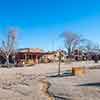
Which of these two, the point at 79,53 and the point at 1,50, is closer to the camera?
the point at 1,50

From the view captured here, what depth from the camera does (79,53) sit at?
11544 centimetres

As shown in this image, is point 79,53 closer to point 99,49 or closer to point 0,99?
point 99,49

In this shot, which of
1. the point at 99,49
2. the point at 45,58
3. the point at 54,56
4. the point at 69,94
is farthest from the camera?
the point at 99,49

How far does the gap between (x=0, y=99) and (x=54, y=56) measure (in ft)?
250

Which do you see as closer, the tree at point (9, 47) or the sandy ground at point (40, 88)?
the sandy ground at point (40, 88)

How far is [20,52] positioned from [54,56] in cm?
1139

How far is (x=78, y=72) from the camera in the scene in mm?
31812

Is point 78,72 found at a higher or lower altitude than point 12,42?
lower

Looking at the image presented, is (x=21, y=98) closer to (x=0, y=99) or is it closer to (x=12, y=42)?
(x=0, y=99)

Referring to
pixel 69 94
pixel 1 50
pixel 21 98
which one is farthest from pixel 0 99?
pixel 1 50

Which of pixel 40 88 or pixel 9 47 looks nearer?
pixel 40 88

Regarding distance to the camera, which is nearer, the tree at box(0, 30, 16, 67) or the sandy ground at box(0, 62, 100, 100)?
the sandy ground at box(0, 62, 100, 100)

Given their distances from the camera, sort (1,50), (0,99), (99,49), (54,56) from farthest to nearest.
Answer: (99,49), (54,56), (1,50), (0,99)

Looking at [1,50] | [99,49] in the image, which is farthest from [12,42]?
[99,49]
